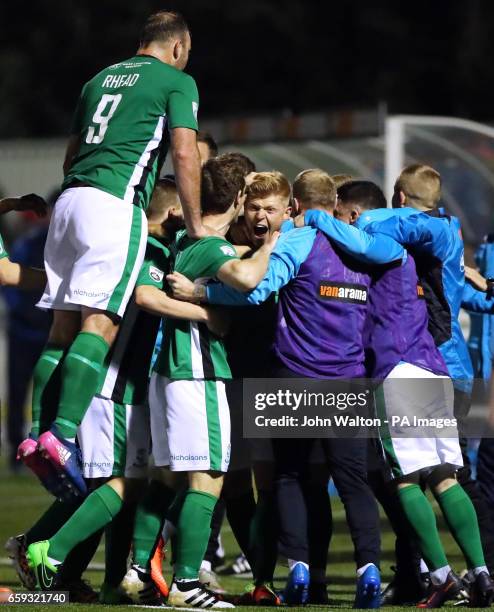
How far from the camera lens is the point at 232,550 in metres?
10.3

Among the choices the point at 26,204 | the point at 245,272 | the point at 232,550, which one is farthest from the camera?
the point at 232,550

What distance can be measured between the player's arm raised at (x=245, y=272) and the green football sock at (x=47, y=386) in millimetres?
869

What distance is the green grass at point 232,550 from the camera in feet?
26.0

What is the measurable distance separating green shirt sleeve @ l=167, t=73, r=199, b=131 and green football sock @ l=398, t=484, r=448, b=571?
6.41ft

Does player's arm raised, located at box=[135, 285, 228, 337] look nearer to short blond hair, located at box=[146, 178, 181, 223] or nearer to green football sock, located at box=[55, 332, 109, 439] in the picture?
green football sock, located at box=[55, 332, 109, 439]

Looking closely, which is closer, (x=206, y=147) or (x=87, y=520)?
(x=87, y=520)

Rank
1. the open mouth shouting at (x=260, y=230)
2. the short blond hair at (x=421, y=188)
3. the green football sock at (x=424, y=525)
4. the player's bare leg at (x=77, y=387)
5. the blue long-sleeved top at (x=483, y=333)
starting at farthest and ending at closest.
→ the blue long-sleeved top at (x=483, y=333) < the short blond hair at (x=421, y=188) < the open mouth shouting at (x=260, y=230) < the green football sock at (x=424, y=525) < the player's bare leg at (x=77, y=387)

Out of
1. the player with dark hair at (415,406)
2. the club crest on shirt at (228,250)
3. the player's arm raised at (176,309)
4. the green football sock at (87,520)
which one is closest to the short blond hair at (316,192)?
the player with dark hair at (415,406)

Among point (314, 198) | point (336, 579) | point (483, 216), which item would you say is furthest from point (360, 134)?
point (314, 198)

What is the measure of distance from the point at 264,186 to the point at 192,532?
162 cm

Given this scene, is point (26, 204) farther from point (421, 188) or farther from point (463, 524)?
point (463, 524)

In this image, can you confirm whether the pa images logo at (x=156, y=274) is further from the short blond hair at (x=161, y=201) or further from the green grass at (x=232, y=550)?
the green grass at (x=232, y=550)

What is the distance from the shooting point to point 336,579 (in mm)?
8672

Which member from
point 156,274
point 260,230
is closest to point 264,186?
point 260,230
